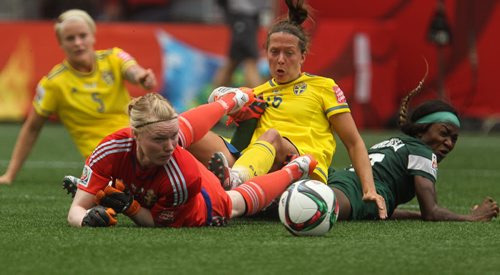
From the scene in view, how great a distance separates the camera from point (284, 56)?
736 centimetres

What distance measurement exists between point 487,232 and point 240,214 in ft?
4.60

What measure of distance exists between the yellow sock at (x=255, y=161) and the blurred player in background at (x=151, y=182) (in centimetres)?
36

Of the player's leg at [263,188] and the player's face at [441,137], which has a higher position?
the player's face at [441,137]

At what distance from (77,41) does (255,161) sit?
280 centimetres

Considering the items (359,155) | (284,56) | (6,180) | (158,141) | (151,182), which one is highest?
(284,56)

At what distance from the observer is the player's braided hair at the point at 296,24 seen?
737 centimetres

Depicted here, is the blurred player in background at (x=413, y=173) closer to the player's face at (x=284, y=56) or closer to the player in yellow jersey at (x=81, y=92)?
the player's face at (x=284, y=56)

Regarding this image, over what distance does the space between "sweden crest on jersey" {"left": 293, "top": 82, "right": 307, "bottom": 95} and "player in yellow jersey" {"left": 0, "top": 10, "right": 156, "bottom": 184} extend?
1961 millimetres

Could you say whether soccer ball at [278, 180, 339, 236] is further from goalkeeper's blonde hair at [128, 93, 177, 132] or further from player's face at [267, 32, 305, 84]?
player's face at [267, 32, 305, 84]

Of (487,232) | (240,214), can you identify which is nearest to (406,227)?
(487,232)

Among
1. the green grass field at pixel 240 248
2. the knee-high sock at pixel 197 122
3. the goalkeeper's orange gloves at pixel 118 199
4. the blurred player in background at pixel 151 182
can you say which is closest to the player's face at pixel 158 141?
the blurred player in background at pixel 151 182

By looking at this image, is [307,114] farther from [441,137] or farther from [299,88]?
[441,137]

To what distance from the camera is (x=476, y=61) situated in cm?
1608

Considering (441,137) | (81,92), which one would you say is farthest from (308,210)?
(81,92)
